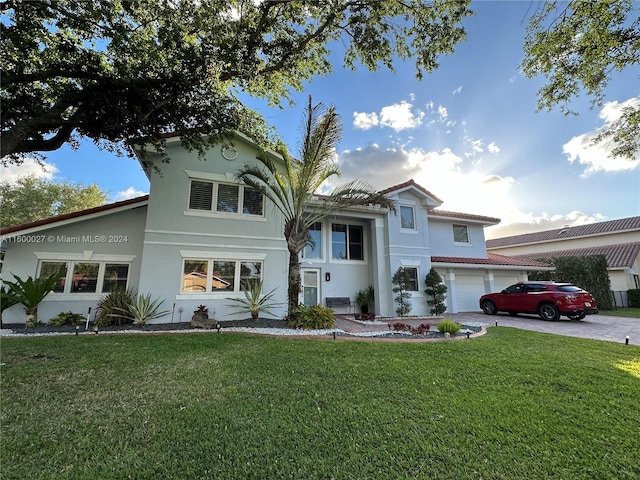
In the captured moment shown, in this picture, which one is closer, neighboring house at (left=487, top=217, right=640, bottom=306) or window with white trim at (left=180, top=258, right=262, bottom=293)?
window with white trim at (left=180, top=258, right=262, bottom=293)

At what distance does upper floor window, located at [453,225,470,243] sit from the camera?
18.2 meters

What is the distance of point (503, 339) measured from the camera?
8906 millimetres

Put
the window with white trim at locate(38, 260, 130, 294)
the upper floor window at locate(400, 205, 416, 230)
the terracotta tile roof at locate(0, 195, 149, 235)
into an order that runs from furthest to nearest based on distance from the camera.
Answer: the upper floor window at locate(400, 205, 416, 230) < the window with white trim at locate(38, 260, 130, 294) < the terracotta tile roof at locate(0, 195, 149, 235)

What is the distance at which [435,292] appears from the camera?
15.0m

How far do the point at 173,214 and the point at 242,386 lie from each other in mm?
8760

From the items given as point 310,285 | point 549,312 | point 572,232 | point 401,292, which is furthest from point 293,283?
point 572,232

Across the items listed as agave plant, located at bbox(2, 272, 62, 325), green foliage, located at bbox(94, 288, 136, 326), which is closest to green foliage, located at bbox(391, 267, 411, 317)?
green foliage, located at bbox(94, 288, 136, 326)

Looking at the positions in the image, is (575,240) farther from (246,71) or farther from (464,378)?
(246,71)

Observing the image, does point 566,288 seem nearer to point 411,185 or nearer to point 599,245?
point 411,185

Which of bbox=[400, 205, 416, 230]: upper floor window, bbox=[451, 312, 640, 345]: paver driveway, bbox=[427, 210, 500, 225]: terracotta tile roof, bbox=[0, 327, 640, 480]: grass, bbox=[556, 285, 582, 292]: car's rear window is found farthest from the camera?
bbox=[427, 210, 500, 225]: terracotta tile roof

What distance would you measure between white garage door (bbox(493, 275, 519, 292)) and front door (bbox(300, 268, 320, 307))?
11.8 metres

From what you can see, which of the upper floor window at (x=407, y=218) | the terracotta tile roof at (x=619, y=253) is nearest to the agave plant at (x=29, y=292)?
the upper floor window at (x=407, y=218)

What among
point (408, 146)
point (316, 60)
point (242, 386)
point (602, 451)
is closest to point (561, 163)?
point (408, 146)

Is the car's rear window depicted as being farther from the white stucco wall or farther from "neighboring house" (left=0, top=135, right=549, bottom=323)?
the white stucco wall
